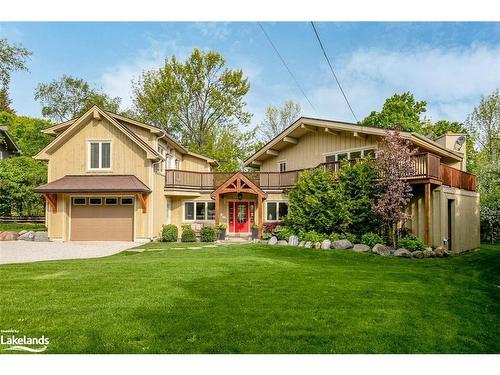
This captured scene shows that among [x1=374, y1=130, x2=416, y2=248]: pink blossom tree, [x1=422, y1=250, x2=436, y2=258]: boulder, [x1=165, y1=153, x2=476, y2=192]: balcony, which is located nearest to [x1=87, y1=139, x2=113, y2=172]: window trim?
[x1=165, y1=153, x2=476, y2=192]: balcony

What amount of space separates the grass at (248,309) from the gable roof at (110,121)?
872 centimetres

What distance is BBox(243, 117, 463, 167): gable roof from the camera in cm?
1413

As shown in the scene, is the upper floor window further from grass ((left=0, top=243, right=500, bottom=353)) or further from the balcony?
grass ((left=0, top=243, right=500, bottom=353))

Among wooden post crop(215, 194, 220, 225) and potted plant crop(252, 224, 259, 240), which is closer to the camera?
potted plant crop(252, 224, 259, 240)

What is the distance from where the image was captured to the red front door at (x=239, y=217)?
1939 centimetres

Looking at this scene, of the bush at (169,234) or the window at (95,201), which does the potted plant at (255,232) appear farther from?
the window at (95,201)

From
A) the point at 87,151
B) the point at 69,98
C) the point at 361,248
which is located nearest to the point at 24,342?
the point at 361,248

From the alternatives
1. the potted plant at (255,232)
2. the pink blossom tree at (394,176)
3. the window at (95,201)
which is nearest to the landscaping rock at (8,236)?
the window at (95,201)

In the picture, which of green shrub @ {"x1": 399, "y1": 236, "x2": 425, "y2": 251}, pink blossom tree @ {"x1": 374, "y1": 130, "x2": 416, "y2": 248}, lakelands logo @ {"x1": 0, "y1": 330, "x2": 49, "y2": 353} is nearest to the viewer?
lakelands logo @ {"x1": 0, "y1": 330, "x2": 49, "y2": 353}

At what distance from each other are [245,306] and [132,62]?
23.8ft

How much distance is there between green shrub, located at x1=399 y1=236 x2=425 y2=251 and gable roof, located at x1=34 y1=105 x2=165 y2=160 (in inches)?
465

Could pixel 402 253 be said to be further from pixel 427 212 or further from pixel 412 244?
pixel 427 212

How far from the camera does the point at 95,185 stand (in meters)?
15.8

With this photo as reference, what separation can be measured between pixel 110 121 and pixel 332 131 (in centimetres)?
1155
